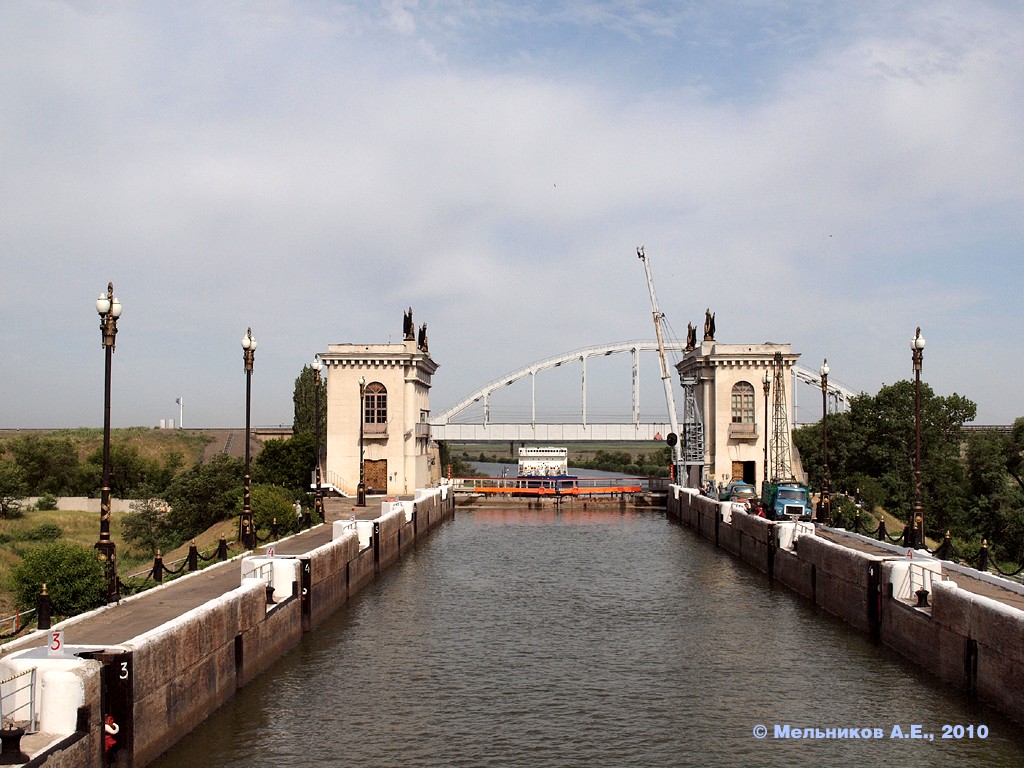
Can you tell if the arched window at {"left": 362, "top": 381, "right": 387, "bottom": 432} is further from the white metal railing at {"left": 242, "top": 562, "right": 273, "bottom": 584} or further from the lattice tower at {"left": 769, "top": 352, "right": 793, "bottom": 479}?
the white metal railing at {"left": 242, "top": 562, "right": 273, "bottom": 584}

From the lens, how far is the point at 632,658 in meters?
23.3

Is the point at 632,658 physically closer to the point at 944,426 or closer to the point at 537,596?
the point at 537,596

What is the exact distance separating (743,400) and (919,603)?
47932mm

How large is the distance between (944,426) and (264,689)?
219ft

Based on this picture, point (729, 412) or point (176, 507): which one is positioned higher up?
point (729, 412)

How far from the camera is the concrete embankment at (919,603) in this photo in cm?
1753

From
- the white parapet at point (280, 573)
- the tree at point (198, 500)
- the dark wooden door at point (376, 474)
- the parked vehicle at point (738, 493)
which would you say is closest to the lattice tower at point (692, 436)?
the parked vehicle at point (738, 493)

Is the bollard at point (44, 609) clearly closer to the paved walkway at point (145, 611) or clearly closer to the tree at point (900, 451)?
the paved walkway at point (145, 611)

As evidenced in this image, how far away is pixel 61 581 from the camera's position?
19484 millimetres

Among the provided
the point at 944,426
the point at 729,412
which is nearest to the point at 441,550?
the point at 729,412

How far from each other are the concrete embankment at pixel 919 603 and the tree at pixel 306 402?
54146 millimetres

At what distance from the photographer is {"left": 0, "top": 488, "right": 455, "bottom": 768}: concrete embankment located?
1256 centimetres

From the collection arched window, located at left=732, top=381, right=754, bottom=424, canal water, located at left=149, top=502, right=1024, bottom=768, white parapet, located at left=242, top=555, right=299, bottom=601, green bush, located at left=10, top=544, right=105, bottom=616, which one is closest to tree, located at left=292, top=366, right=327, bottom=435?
arched window, located at left=732, top=381, right=754, bottom=424

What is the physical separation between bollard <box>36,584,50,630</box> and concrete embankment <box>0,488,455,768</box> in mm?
233
